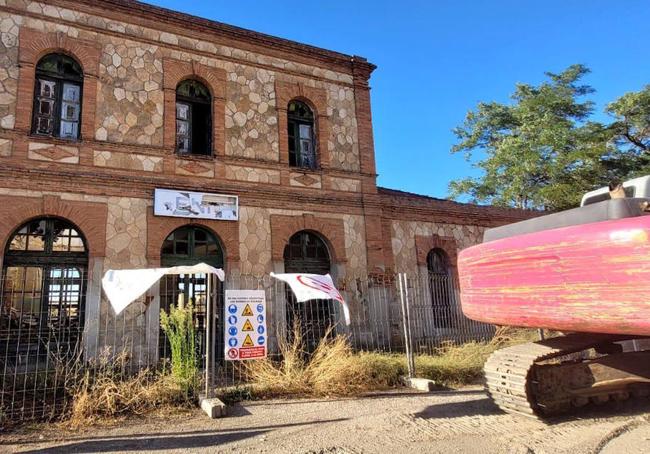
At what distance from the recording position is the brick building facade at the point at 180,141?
33.7 ft

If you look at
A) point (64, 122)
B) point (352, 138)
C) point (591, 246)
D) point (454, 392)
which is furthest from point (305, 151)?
point (591, 246)

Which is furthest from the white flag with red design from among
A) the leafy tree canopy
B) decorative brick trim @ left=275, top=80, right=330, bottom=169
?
the leafy tree canopy

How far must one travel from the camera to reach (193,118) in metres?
12.5

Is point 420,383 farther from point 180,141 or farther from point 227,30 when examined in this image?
point 227,30

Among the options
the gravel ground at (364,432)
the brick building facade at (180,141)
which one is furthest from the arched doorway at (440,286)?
the gravel ground at (364,432)

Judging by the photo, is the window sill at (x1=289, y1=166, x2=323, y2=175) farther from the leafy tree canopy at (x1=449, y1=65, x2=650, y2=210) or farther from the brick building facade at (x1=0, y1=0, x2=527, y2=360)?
the leafy tree canopy at (x1=449, y1=65, x2=650, y2=210)

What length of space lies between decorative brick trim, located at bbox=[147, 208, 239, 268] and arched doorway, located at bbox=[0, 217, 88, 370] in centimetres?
142

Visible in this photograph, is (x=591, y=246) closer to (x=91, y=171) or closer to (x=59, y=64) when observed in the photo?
(x=91, y=171)

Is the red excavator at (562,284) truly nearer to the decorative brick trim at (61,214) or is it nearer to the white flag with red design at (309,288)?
the white flag with red design at (309,288)

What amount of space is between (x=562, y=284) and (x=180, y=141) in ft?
35.1

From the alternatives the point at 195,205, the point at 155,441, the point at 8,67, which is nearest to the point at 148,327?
the point at 195,205

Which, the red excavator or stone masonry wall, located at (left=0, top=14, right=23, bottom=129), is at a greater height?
stone masonry wall, located at (left=0, top=14, right=23, bottom=129)

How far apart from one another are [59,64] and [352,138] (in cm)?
800

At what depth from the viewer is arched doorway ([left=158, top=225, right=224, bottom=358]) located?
10836 millimetres
